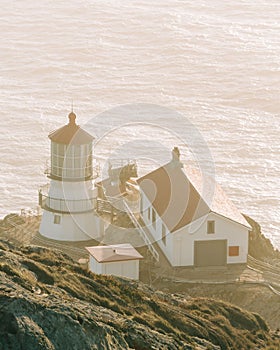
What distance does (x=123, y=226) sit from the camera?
27.6 metres

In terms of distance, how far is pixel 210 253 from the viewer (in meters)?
24.7

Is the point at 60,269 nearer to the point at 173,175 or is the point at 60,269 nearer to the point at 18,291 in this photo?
the point at 18,291

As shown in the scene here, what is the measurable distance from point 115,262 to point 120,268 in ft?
0.80

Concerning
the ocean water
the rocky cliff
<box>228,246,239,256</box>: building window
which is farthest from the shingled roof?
the rocky cliff

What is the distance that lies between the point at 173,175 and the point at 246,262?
3499 mm

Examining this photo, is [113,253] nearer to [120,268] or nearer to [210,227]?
[120,268]

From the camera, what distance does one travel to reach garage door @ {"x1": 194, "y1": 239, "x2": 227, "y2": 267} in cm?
2453

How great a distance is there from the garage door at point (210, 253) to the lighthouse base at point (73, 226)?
12.3 feet

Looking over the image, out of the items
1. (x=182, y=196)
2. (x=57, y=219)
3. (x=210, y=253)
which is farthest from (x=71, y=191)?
(x=210, y=253)

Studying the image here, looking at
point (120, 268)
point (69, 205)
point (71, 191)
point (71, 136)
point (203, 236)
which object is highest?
point (71, 136)

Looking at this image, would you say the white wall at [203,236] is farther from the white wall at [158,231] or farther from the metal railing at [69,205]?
the metal railing at [69,205]

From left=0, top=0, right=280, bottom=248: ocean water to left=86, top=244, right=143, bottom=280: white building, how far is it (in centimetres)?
1162

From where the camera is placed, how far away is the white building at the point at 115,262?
920 inches

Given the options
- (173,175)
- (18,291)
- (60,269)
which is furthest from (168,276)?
(18,291)
